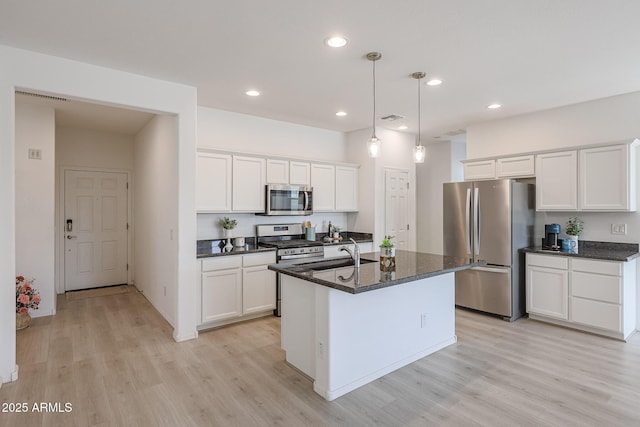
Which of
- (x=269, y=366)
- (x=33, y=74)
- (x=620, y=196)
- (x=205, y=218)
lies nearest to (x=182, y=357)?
(x=269, y=366)

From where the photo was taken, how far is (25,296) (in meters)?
3.95

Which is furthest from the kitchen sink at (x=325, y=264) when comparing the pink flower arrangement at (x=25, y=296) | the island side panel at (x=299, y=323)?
the pink flower arrangement at (x=25, y=296)

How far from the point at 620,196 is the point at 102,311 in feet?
21.3

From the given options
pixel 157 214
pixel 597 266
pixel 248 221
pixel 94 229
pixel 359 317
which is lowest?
pixel 359 317

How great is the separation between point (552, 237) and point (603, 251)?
0.52 metres

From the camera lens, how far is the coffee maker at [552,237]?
14.2 feet

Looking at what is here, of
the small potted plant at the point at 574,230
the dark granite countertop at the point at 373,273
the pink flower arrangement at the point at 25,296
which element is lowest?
the pink flower arrangement at the point at 25,296

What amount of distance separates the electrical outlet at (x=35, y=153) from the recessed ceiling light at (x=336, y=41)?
4113 millimetres

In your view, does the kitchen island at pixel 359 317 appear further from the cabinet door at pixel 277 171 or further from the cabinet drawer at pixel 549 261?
the cabinet door at pixel 277 171

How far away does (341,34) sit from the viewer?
2580 millimetres

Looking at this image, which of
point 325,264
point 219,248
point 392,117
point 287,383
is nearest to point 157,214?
point 219,248

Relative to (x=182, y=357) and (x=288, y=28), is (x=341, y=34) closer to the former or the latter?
(x=288, y=28)

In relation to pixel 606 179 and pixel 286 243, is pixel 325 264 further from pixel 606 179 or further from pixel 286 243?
pixel 606 179

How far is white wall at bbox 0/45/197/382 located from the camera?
2756 millimetres
